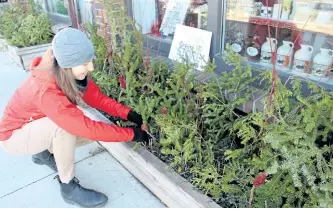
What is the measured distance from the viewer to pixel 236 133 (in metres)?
1.86

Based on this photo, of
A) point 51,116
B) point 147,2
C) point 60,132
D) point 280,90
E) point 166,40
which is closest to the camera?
point 280,90

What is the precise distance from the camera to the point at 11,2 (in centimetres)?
530

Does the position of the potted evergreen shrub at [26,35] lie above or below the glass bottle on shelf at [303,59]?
below

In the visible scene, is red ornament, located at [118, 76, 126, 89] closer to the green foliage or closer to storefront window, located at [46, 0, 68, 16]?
the green foliage

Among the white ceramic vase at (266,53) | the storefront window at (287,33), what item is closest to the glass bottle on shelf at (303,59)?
Result: the storefront window at (287,33)

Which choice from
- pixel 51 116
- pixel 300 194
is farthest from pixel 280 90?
pixel 51 116

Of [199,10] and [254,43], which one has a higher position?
[199,10]

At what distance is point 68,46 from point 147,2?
1.78 meters

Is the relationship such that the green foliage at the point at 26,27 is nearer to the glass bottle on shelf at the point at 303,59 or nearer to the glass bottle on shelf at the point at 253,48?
the glass bottle on shelf at the point at 253,48

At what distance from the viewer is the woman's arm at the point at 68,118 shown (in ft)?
5.37

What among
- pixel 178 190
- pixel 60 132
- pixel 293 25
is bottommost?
pixel 178 190

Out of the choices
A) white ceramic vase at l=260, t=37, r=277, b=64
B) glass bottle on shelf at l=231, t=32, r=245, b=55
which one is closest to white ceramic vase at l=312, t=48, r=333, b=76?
white ceramic vase at l=260, t=37, r=277, b=64

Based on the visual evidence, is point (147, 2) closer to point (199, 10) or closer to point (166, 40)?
point (166, 40)

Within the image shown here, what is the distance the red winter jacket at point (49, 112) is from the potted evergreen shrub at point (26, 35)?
2648mm
